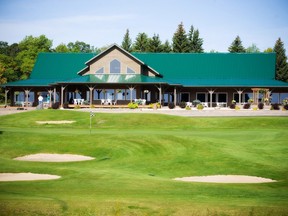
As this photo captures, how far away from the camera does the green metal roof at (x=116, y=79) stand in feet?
186

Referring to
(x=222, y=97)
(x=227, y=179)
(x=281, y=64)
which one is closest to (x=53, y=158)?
(x=227, y=179)

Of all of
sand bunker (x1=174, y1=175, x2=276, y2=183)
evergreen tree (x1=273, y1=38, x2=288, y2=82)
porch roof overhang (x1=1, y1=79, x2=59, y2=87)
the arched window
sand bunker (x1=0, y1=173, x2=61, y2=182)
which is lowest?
sand bunker (x1=174, y1=175, x2=276, y2=183)

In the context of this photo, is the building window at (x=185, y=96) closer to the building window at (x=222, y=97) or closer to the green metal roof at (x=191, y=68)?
the green metal roof at (x=191, y=68)

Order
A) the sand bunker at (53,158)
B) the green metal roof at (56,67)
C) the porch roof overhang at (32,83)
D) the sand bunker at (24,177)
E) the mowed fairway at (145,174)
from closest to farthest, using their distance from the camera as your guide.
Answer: the mowed fairway at (145,174)
the sand bunker at (24,177)
the sand bunker at (53,158)
the porch roof overhang at (32,83)
the green metal roof at (56,67)

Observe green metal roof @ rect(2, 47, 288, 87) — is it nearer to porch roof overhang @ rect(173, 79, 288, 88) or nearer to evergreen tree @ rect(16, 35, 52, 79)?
porch roof overhang @ rect(173, 79, 288, 88)

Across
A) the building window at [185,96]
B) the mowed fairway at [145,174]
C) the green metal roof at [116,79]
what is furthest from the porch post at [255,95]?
the mowed fairway at [145,174]

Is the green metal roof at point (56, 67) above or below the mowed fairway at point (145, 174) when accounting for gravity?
above

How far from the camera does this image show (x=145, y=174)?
56.3ft

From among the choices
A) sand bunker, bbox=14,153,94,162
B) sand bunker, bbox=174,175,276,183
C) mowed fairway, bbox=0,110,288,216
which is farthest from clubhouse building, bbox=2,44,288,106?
sand bunker, bbox=174,175,276,183

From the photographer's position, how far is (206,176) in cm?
1736

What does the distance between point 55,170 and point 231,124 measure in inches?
918

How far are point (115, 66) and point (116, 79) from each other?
3.09 metres

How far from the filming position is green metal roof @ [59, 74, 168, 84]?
5656 cm

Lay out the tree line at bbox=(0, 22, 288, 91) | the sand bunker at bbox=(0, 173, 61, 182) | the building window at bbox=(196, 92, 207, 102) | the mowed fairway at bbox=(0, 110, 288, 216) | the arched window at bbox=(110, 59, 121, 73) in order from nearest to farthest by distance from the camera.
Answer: the mowed fairway at bbox=(0, 110, 288, 216)
the sand bunker at bbox=(0, 173, 61, 182)
the arched window at bbox=(110, 59, 121, 73)
the building window at bbox=(196, 92, 207, 102)
the tree line at bbox=(0, 22, 288, 91)
